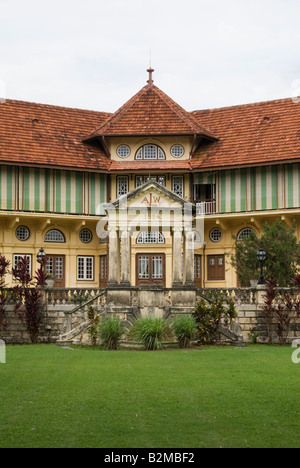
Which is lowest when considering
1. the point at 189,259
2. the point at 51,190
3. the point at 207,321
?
the point at 207,321

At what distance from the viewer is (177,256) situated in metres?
29.3

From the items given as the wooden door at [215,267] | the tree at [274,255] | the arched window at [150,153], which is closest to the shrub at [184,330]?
the tree at [274,255]

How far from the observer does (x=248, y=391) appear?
49.8 ft

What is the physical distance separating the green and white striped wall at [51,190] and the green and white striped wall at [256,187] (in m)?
5.68

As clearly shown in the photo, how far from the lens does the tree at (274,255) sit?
3419cm

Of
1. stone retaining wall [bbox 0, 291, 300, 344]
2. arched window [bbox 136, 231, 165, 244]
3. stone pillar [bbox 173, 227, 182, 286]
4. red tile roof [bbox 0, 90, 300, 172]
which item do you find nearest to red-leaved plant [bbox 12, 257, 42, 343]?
stone retaining wall [bbox 0, 291, 300, 344]

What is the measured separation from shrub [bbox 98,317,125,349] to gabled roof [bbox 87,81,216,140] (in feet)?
58.3

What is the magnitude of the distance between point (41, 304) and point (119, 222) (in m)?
4.30

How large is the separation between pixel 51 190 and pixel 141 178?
196 inches

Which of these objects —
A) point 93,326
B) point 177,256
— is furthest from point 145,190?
point 93,326

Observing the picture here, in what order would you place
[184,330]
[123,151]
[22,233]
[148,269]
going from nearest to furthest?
1. [184,330]
2. [22,233]
3. [148,269]
4. [123,151]

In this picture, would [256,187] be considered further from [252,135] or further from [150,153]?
[150,153]
